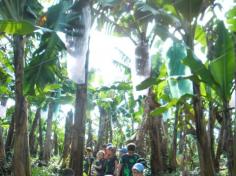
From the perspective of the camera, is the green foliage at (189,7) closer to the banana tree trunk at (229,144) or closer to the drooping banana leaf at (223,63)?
the drooping banana leaf at (223,63)

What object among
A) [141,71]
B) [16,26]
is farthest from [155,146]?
[16,26]

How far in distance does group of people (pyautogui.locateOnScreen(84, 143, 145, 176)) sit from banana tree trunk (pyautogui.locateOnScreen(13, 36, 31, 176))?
1.47 metres

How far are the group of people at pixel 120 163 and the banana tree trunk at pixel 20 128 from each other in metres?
1.47

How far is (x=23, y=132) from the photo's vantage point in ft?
26.9

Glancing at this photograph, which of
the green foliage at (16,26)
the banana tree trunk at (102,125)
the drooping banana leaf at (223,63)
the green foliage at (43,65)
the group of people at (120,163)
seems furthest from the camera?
the banana tree trunk at (102,125)

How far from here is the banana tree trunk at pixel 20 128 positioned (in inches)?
320

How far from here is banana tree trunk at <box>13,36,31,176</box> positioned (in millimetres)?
8133

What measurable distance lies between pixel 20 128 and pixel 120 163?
7.52 ft

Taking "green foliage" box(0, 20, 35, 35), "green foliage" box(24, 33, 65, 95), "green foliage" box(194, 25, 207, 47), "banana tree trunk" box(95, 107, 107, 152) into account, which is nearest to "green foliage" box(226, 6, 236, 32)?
"green foliage" box(194, 25, 207, 47)

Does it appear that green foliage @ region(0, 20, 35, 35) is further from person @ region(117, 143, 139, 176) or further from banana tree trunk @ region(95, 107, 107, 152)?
banana tree trunk @ region(95, 107, 107, 152)

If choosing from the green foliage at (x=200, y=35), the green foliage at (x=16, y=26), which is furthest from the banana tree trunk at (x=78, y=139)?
the green foliage at (x=200, y=35)

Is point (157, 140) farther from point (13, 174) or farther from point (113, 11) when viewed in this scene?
point (13, 174)

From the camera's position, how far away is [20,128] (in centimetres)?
818

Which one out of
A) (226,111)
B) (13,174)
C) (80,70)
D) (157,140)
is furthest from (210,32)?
(13,174)
